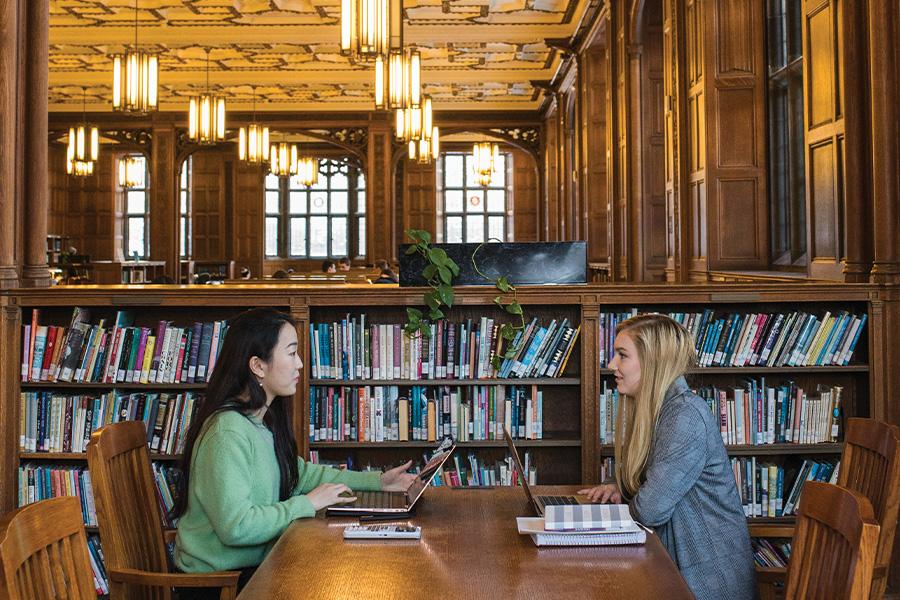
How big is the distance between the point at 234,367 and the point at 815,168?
3597mm

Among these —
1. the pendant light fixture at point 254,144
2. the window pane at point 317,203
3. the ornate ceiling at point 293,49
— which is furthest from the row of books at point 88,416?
the window pane at point 317,203

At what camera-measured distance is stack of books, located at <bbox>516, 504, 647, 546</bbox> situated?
7.29 ft

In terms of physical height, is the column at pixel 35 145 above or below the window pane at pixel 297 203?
below

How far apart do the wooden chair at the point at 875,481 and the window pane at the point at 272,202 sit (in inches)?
775

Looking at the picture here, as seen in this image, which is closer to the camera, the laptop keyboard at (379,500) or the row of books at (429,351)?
the laptop keyboard at (379,500)

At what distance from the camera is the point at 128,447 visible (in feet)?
8.96

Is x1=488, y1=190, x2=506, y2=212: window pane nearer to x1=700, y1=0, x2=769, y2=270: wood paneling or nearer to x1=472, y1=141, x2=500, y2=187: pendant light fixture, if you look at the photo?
x1=472, y1=141, x2=500, y2=187: pendant light fixture

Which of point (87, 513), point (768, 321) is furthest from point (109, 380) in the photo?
point (768, 321)

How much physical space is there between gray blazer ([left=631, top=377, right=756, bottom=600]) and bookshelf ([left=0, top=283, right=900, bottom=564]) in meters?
1.68

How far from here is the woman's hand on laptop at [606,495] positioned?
269 centimetres

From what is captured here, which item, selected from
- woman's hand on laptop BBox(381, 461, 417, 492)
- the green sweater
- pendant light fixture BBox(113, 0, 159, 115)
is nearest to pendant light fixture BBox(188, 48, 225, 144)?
pendant light fixture BBox(113, 0, 159, 115)

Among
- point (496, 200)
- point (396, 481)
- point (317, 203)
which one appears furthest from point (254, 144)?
point (396, 481)

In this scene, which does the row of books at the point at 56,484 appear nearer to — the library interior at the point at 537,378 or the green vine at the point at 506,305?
the library interior at the point at 537,378

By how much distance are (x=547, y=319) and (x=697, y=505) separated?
202 centimetres
